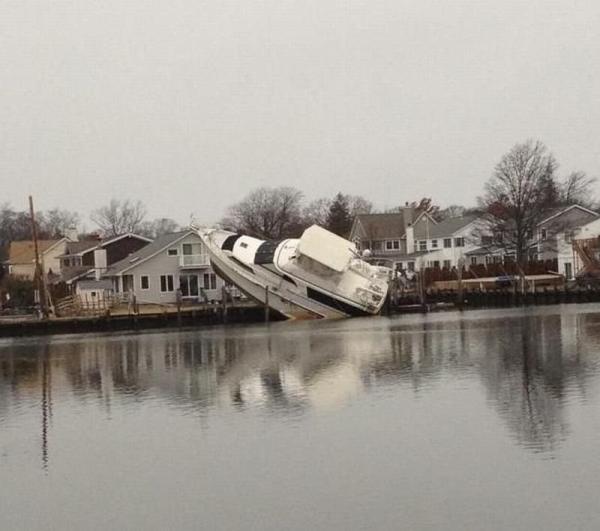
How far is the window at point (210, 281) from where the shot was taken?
73.4 meters

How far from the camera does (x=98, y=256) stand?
80.6 metres

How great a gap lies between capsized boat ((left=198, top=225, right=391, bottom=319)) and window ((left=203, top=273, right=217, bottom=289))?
10.8 metres

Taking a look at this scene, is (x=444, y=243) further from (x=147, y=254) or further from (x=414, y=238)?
(x=147, y=254)

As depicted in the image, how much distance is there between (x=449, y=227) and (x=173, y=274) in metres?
33.0

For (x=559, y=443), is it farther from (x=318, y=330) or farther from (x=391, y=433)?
(x=318, y=330)

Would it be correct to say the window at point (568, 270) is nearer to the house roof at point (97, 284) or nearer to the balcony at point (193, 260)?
the balcony at point (193, 260)

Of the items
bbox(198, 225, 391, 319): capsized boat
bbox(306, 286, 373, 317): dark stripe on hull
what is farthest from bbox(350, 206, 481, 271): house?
bbox(306, 286, 373, 317): dark stripe on hull

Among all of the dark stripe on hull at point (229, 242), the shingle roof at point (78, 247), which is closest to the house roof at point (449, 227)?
the shingle roof at point (78, 247)

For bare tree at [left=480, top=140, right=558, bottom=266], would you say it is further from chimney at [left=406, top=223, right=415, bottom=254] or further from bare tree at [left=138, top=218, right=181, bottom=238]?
bare tree at [left=138, top=218, right=181, bottom=238]

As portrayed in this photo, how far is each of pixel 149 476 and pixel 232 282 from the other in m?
46.7

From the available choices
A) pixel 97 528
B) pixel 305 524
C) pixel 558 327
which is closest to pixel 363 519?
pixel 305 524

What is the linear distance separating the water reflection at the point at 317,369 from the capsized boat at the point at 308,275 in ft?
26.0

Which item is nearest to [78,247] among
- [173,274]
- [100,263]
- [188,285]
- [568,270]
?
[100,263]

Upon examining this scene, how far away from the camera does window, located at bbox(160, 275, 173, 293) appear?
72.9 m
